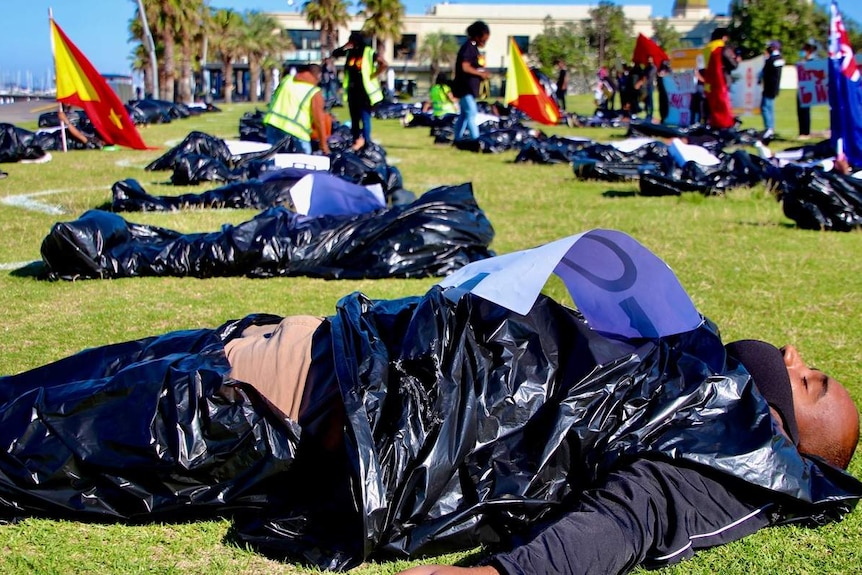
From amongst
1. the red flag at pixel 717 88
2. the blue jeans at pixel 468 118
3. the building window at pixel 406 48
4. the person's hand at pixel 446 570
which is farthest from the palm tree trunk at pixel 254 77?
the person's hand at pixel 446 570

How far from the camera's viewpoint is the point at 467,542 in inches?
96.2

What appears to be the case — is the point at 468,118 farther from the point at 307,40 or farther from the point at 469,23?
the point at 307,40

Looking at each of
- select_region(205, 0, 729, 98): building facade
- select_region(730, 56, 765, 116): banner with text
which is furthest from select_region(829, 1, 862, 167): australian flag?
select_region(205, 0, 729, 98): building facade

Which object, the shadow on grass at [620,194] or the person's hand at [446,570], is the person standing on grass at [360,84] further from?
the person's hand at [446,570]

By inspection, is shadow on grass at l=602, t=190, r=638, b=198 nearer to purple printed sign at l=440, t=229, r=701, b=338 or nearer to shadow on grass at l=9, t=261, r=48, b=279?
shadow on grass at l=9, t=261, r=48, b=279

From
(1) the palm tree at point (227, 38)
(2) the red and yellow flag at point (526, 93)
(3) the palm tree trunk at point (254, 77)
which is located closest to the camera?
(2) the red and yellow flag at point (526, 93)

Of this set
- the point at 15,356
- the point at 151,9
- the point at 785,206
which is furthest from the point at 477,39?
the point at 151,9

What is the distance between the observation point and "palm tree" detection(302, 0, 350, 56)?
Answer: 172ft

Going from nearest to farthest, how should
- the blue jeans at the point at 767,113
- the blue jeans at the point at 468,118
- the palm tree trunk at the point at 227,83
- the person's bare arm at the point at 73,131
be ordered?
the blue jeans at the point at 468,118 → the person's bare arm at the point at 73,131 → the blue jeans at the point at 767,113 → the palm tree trunk at the point at 227,83

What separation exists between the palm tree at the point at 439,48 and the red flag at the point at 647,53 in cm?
5230

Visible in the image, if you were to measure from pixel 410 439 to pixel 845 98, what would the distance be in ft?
27.6

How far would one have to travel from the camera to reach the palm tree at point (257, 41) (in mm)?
66062

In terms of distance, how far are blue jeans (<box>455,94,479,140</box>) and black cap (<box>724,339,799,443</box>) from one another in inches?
473

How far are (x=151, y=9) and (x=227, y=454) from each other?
42.5m
